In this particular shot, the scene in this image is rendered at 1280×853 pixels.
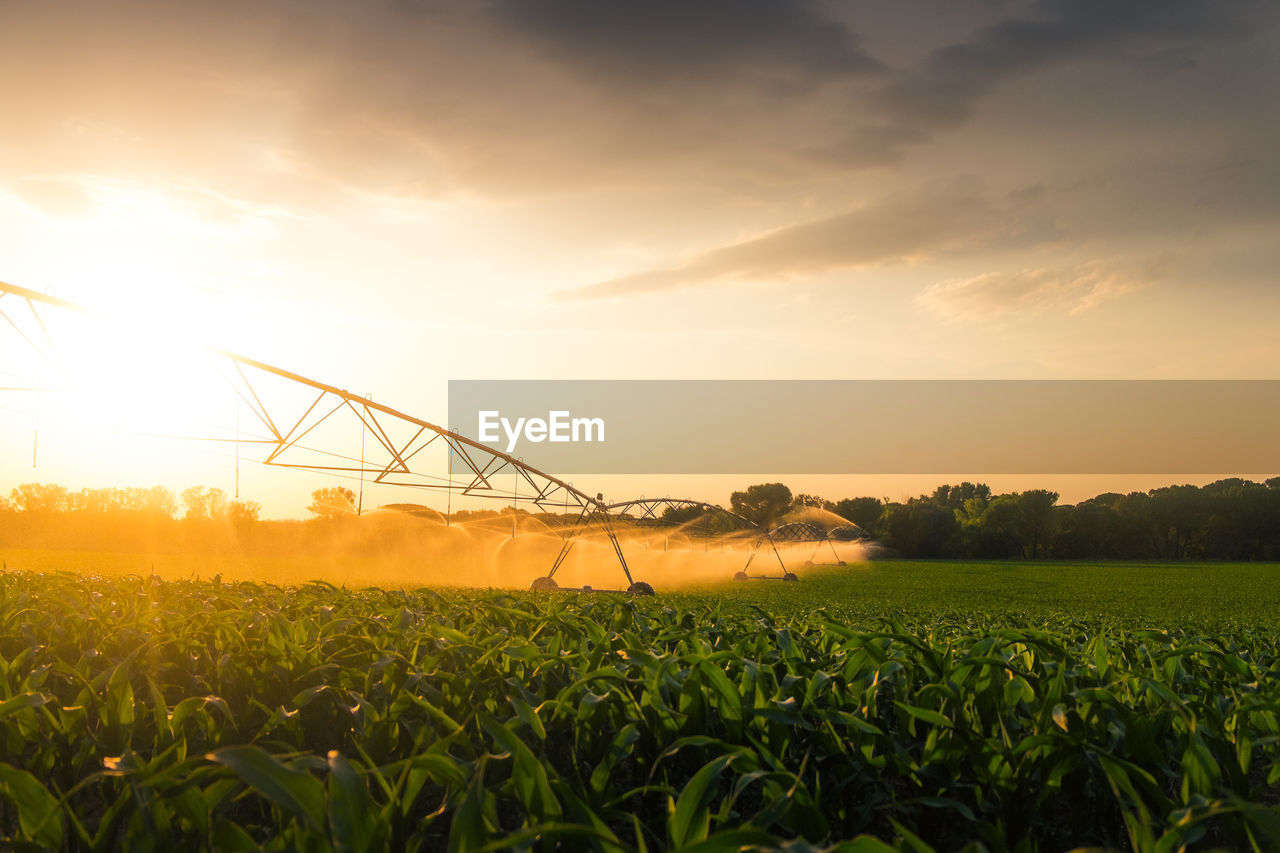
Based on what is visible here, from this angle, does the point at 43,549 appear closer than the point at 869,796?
No

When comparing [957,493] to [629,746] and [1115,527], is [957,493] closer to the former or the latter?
[1115,527]

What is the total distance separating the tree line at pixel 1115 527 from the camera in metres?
74.1

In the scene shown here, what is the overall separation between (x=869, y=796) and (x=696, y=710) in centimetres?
48

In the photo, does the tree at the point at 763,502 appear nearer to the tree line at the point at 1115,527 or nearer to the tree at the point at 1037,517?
the tree line at the point at 1115,527

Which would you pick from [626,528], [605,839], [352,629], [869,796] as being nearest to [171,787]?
[605,839]

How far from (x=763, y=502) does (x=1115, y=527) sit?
1646 inches

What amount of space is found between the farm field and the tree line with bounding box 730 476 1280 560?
79.5m

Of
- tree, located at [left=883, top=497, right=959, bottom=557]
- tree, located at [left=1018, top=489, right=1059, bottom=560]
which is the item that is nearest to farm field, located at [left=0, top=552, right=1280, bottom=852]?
tree, located at [left=883, top=497, right=959, bottom=557]

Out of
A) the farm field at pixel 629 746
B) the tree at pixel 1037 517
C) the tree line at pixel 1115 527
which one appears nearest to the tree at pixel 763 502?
the tree line at pixel 1115 527

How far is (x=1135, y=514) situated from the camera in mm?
77625

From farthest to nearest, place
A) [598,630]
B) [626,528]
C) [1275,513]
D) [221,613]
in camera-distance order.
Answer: [1275,513]
[626,528]
[221,613]
[598,630]

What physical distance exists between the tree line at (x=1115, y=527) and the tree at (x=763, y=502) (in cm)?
1963

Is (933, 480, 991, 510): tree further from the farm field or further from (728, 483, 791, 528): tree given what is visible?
the farm field

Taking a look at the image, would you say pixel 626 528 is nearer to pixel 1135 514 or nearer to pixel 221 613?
pixel 221 613
